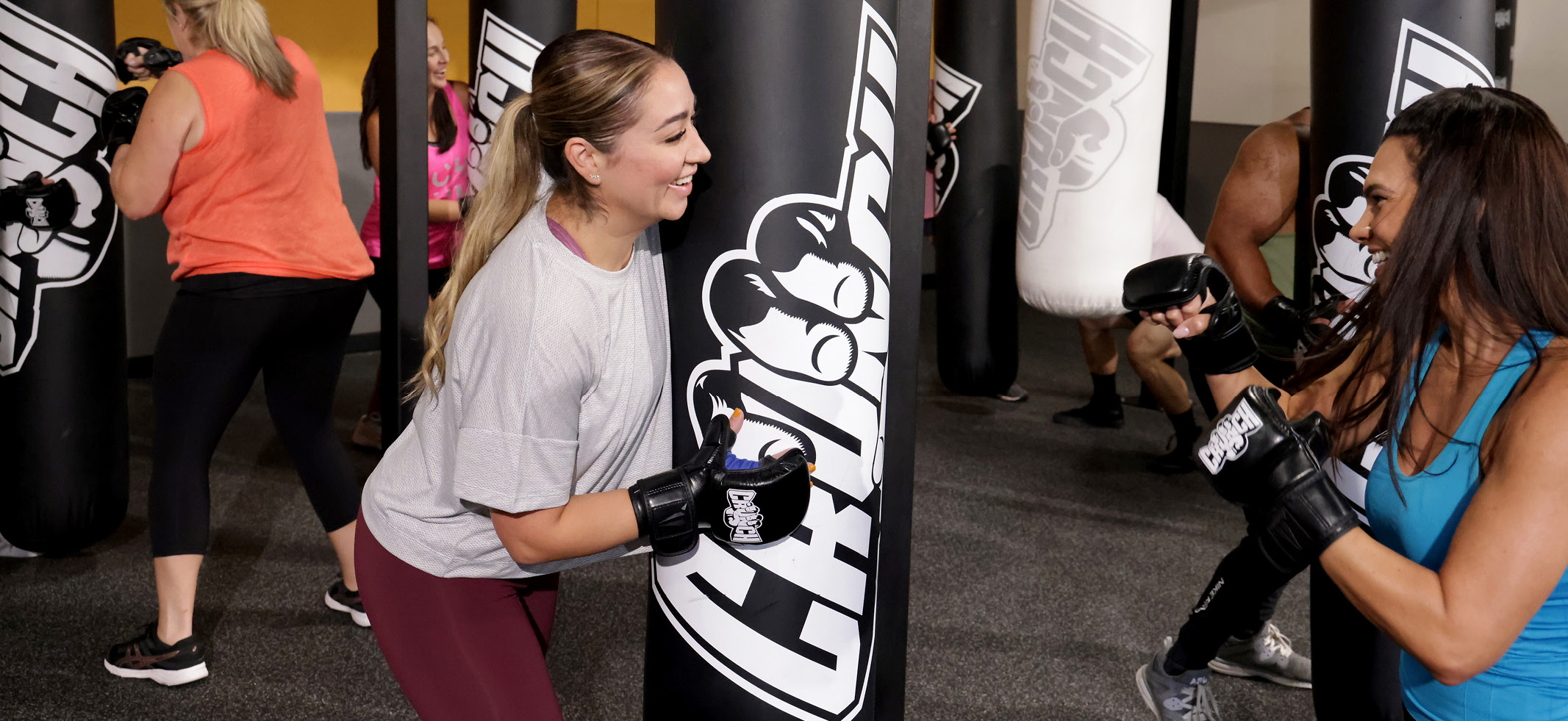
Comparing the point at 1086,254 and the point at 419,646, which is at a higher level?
the point at 1086,254

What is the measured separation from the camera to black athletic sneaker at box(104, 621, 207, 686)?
221 centimetres

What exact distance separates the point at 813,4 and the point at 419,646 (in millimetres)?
811

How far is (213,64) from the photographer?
6.79 ft

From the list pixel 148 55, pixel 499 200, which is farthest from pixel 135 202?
pixel 499 200

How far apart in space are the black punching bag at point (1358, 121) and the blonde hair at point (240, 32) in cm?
180

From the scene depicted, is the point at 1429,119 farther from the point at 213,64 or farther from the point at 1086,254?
the point at 213,64

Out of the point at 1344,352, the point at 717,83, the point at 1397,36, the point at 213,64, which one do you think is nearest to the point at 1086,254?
the point at 1397,36

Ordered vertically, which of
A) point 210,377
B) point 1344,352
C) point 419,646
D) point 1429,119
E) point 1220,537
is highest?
point 1429,119

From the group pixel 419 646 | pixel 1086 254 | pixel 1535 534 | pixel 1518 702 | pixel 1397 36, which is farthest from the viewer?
pixel 1086 254

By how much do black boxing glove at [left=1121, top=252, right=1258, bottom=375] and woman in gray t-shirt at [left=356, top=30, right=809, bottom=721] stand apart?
1.80 feet

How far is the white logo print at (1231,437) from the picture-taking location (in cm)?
114

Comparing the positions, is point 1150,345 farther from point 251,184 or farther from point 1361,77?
point 251,184

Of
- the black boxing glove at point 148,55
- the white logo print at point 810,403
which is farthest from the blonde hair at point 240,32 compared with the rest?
the white logo print at point 810,403

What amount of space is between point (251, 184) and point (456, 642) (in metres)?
1.24
